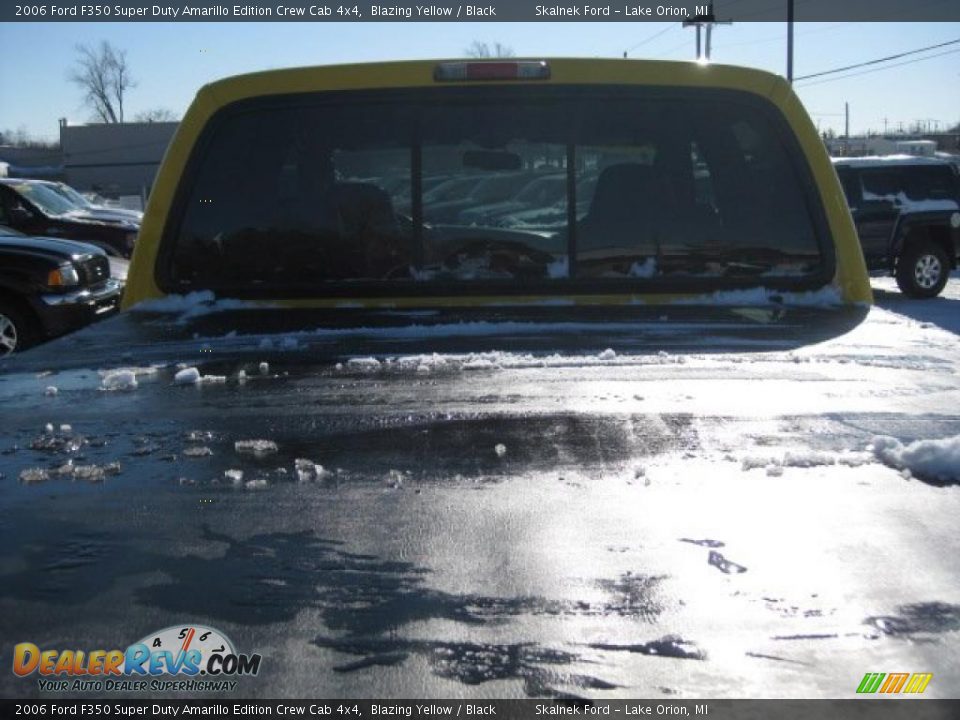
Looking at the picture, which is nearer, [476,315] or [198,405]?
[198,405]

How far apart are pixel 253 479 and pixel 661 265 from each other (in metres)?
1.74

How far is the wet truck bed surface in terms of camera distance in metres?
1.25

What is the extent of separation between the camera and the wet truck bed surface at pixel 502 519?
4.09ft

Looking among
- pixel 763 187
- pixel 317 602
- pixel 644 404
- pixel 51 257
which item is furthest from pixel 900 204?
pixel 317 602

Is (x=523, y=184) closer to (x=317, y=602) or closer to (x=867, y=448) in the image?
(x=867, y=448)

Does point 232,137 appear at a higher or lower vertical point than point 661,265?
higher

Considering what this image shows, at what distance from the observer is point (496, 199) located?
3168mm

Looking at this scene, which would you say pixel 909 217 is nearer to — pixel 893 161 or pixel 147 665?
pixel 893 161

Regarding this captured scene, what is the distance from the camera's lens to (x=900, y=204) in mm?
16016

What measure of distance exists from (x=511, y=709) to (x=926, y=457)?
3.14ft

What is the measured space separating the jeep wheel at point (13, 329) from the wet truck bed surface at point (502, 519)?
25.9 feet

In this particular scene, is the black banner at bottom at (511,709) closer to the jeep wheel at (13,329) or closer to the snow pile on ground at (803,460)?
the snow pile on ground at (803,460)

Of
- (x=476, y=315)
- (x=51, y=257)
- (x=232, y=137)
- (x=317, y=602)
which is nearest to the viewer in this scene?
(x=317, y=602)

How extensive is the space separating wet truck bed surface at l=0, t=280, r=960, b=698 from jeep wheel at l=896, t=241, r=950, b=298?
14.4 meters
